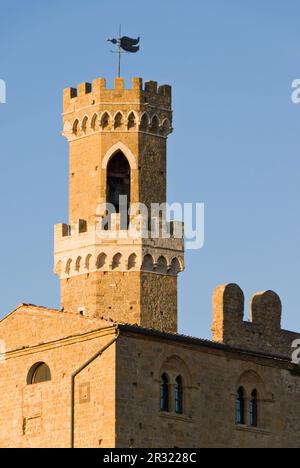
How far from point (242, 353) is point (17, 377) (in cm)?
772

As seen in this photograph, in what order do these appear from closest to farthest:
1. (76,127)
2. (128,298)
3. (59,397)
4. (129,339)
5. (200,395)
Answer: (129,339) < (59,397) < (200,395) < (128,298) < (76,127)

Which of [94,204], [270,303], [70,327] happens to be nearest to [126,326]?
[70,327]

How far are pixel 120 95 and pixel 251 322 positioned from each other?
13021mm

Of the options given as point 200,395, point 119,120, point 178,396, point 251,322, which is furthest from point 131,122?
point 178,396

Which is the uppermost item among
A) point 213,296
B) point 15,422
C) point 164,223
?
point 164,223

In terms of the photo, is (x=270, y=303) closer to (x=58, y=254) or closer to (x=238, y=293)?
(x=238, y=293)

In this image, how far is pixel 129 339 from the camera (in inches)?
2702

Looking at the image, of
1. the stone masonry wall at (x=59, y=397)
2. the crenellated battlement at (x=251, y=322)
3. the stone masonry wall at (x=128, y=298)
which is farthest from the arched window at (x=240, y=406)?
the stone masonry wall at (x=128, y=298)

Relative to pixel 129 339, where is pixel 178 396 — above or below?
below

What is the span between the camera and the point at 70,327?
7069 centimetres

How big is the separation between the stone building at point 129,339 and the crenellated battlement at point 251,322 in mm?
36

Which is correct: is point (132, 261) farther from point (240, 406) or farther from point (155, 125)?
point (240, 406)

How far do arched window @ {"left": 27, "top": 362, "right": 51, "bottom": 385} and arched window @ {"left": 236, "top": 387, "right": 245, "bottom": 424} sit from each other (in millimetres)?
6629

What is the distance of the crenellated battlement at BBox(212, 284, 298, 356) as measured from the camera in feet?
241
